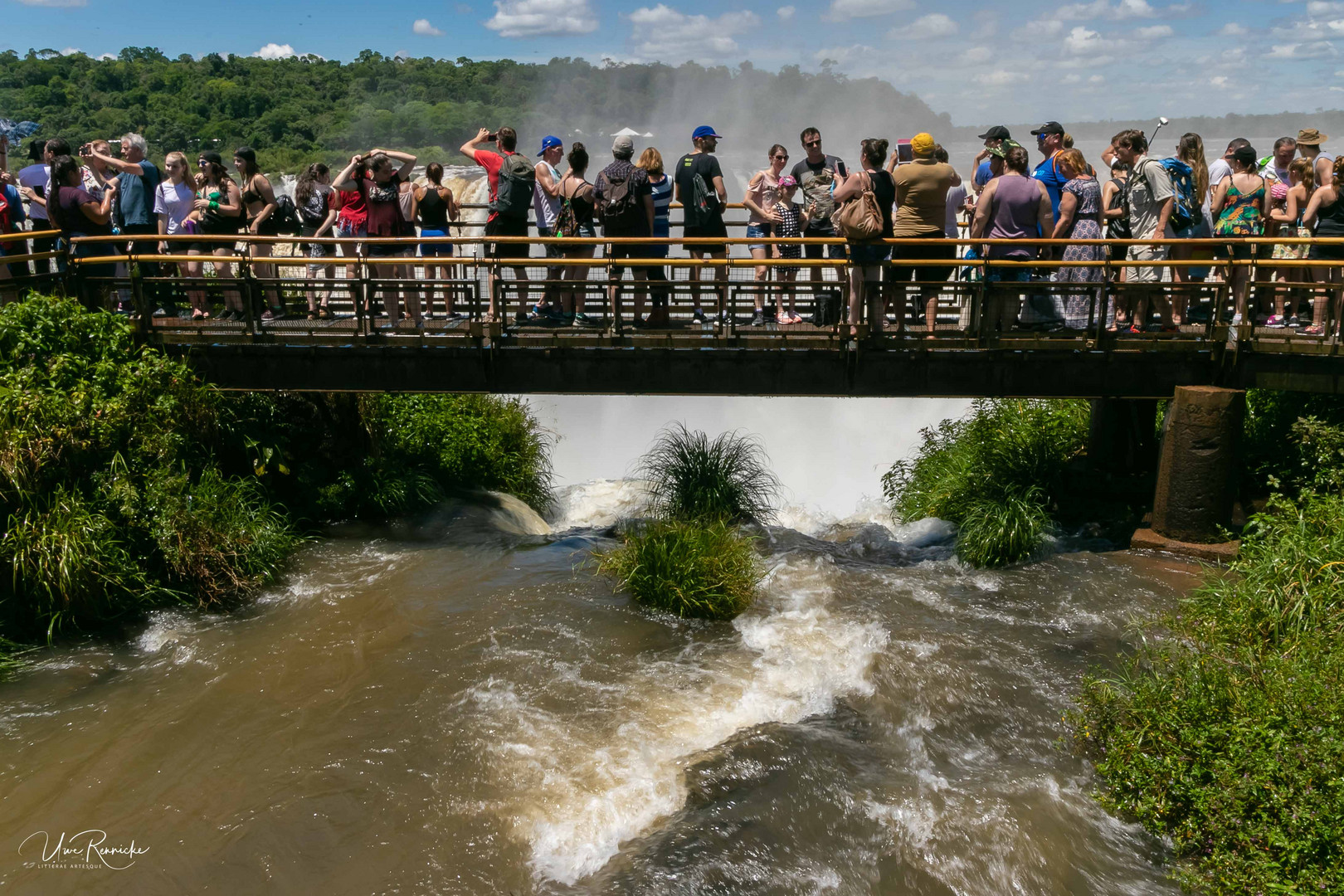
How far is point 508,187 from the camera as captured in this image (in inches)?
432

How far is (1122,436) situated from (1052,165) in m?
2.99

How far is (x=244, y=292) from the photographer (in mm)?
10555

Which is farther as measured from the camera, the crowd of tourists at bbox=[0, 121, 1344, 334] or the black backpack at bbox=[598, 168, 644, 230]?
the black backpack at bbox=[598, 168, 644, 230]

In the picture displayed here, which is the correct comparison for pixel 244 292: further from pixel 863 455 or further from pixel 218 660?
pixel 863 455

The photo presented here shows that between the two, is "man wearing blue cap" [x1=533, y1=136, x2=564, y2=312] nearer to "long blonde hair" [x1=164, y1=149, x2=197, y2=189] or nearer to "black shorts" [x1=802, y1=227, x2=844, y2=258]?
"black shorts" [x1=802, y1=227, x2=844, y2=258]

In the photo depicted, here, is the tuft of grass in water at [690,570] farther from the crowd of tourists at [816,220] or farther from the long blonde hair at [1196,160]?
the long blonde hair at [1196,160]

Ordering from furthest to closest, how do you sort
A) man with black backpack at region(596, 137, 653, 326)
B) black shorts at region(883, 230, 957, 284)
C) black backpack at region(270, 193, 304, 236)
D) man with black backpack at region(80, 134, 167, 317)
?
black backpack at region(270, 193, 304, 236)
man with black backpack at region(80, 134, 167, 317)
man with black backpack at region(596, 137, 653, 326)
black shorts at region(883, 230, 957, 284)

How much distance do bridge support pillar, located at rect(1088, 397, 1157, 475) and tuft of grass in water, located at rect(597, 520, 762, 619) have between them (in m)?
4.12

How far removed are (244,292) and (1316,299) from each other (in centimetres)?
1032

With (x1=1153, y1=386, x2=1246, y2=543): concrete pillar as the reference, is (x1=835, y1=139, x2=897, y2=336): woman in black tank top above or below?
above

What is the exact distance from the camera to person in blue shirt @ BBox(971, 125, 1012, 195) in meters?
11.3

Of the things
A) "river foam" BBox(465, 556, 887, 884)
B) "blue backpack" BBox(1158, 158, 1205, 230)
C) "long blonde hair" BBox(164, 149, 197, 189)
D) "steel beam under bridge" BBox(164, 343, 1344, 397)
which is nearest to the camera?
"river foam" BBox(465, 556, 887, 884)

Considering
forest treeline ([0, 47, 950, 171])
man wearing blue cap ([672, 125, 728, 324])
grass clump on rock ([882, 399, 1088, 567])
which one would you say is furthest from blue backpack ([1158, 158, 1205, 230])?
forest treeline ([0, 47, 950, 171])

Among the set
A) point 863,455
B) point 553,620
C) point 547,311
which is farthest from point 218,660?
point 863,455
